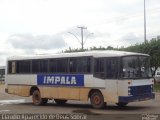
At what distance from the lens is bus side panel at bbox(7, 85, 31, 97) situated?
25.7 metres

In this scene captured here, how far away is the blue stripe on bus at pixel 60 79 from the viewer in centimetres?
2215

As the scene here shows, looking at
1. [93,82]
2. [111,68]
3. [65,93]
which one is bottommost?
[65,93]

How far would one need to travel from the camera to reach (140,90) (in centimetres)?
2064

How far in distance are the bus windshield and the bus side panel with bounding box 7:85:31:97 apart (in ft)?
23.7

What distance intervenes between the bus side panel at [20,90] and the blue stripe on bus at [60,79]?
121 cm

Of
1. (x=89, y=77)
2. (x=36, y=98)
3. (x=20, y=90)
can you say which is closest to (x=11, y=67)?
(x=20, y=90)

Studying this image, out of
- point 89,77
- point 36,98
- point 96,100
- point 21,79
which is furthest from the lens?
point 21,79

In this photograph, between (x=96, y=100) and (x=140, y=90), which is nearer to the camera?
(x=140, y=90)

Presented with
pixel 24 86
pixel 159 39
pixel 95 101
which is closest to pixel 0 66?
pixel 159 39

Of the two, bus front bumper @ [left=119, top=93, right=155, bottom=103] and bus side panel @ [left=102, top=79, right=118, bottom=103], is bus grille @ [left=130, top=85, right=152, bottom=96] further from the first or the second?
bus side panel @ [left=102, top=79, right=118, bottom=103]

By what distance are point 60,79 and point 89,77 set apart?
2257mm

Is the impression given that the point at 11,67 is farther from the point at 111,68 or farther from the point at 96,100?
the point at 111,68

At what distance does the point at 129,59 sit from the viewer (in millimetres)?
20562

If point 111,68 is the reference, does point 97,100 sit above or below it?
below
